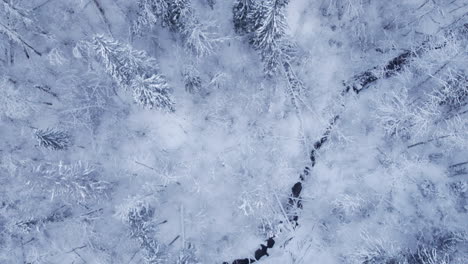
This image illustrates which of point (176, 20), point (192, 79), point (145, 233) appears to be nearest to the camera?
point (176, 20)

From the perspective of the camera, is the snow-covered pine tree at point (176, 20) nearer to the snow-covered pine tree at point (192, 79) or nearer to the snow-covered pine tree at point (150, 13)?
the snow-covered pine tree at point (150, 13)

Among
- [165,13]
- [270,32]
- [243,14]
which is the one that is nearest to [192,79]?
[165,13]

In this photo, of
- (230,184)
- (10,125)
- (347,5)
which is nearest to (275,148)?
(230,184)

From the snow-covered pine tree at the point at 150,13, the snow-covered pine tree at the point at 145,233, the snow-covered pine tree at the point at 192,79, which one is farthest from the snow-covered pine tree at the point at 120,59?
the snow-covered pine tree at the point at 145,233

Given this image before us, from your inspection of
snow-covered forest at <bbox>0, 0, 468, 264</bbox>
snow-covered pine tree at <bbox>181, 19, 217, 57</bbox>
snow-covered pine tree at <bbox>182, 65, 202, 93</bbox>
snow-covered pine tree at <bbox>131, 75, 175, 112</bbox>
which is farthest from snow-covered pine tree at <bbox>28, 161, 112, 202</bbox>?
snow-covered pine tree at <bbox>181, 19, 217, 57</bbox>

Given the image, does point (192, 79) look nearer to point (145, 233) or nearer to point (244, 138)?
point (244, 138)

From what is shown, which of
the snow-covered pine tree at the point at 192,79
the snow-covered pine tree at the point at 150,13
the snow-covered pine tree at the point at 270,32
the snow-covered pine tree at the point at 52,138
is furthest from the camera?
the snow-covered pine tree at the point at 192,79
